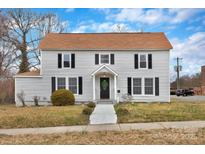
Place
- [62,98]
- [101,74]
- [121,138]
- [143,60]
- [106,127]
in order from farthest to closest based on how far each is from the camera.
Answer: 1. [143,60]
2. [101,74]
3. [62,98]
4. [106,127]
5. [121,138]

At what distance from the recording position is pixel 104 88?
83.5 ft

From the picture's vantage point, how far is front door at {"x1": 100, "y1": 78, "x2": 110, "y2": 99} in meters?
25.4

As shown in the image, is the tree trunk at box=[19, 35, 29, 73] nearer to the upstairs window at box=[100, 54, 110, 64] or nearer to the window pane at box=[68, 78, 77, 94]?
the window pane at box=[68, 78, 77, 94]

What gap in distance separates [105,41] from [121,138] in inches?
677

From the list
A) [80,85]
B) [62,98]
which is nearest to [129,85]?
[80,85]

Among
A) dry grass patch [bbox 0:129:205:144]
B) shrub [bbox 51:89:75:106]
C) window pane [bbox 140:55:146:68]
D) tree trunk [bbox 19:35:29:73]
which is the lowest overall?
dry grass patch [bbox 0:129:205:144]

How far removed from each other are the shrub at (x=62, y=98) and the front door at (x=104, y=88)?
2.98 m

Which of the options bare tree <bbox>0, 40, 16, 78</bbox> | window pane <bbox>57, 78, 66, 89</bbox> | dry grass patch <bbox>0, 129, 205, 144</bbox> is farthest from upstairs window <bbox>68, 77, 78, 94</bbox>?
dry grass patch <bbox>0, 129, 205, 144</bbox>

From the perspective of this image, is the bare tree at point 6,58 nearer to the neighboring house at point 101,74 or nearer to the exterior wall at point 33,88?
the exterior wall at point 33,88

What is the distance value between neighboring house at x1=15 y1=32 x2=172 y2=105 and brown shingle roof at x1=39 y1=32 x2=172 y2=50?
7 centimetres

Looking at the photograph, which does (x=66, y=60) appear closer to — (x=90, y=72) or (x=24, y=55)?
(x=90, y=72)
